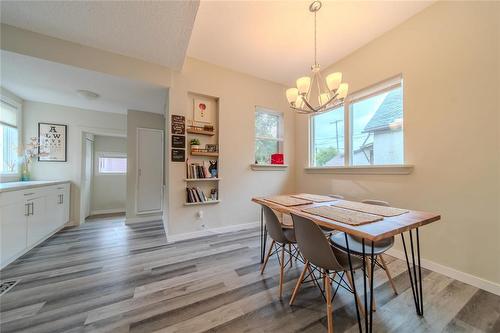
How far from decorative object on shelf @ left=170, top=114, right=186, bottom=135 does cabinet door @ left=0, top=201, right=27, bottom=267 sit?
2016 millimetres

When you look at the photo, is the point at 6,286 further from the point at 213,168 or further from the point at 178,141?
the point at 213,168

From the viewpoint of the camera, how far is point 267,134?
374 cm

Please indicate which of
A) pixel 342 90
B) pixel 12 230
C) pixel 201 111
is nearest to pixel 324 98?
pixel 342 90

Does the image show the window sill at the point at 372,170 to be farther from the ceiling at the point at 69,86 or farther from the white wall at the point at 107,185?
the white wall at the point at 107,185

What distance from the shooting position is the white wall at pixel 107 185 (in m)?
4.71

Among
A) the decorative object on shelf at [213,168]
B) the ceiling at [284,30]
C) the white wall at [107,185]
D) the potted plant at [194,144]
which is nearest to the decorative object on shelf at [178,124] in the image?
the potted plant at [194,144]

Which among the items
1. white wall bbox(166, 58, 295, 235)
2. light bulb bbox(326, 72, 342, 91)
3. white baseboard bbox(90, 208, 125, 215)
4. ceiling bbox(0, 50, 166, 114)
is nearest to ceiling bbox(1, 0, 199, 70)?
ceiling bbox(0, 50, 166, 114)

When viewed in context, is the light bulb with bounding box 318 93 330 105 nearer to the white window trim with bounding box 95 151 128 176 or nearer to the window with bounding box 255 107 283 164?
the window with bounding box 255 107 283 164

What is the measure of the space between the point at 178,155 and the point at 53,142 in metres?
2.71

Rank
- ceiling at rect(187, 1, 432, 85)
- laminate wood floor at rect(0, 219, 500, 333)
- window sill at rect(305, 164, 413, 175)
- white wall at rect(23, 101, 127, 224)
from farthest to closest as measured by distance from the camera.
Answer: white wall at rect(23, 101, 127, 224)
window sill at rect(305, 164, 413, 175)
ceiling at rect(187, 1, 432, 85)
laminate wood floor at rect(0, 219, 500, 333)

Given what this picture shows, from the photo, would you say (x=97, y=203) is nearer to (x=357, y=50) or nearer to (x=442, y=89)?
(x=357, y=50)

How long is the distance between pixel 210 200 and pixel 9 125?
349 cm

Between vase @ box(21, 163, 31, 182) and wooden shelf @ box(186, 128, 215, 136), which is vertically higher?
wooden shelf @ box(186, 128, 215, 136)

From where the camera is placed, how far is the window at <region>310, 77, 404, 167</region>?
2398 millimetres
